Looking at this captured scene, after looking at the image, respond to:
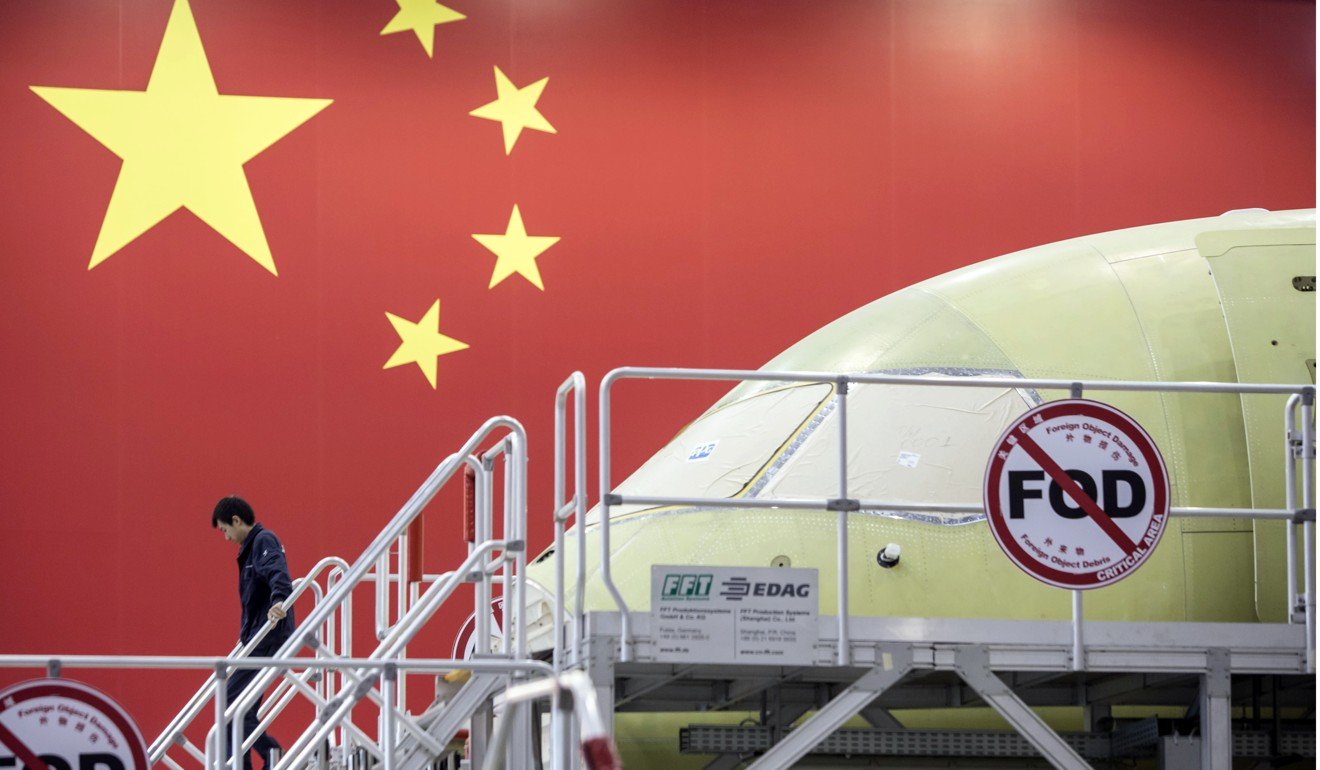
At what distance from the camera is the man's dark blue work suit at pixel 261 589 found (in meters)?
10.2

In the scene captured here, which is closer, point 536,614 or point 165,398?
point 536,614

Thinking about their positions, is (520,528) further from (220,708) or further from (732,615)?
(220,708)

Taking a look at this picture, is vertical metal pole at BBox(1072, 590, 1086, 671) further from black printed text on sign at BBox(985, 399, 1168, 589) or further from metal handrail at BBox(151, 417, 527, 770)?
metal handrail at BBox(151, 417, 527, 770)

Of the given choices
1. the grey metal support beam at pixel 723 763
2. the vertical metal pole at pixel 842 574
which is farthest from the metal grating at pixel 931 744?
the vertical metal pole at pixel 842 574

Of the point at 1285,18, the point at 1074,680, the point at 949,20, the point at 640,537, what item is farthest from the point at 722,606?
the point at 1285,18

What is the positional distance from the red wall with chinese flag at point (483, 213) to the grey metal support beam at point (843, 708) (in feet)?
25.7

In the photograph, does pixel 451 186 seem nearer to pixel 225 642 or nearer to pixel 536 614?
pixel 225 642

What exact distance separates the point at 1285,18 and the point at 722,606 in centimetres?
1143

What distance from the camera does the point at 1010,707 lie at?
7379 millimetres

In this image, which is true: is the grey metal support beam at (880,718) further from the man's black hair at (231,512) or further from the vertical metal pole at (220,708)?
the man's black hair at (231,512)

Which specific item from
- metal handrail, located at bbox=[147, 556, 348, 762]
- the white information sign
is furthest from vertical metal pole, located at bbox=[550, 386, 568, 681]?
metal handrail, located at bbox=[147, 556, 348, 762]

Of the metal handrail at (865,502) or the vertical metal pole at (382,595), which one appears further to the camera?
the vertical metal pole at (382,595)

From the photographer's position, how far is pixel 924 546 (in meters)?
7.96

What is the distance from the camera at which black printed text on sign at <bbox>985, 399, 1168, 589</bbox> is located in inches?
288
